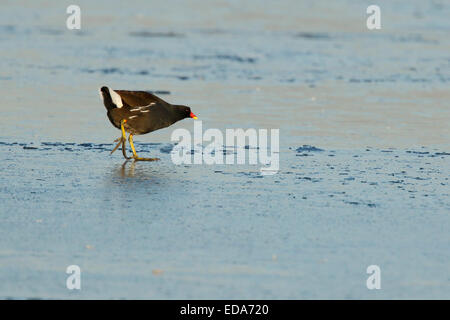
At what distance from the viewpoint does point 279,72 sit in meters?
16.4

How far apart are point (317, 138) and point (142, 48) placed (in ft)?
30.4

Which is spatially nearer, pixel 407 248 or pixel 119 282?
pixel 119 282

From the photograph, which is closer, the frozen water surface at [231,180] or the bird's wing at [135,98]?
the frozen water surface at [231,180]

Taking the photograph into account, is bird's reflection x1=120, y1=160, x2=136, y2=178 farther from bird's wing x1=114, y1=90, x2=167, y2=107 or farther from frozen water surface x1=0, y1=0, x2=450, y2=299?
bird's wing x1=114, y1=90, x2=167, y2=107

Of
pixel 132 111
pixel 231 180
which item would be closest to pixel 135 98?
Answer: pixel 132 111

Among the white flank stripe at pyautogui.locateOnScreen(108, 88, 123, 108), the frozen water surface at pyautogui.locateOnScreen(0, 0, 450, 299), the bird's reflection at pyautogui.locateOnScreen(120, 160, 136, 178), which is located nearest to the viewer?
the frozen water surface at pyautogui.locateOnScreen(0, 0, 450, 299)

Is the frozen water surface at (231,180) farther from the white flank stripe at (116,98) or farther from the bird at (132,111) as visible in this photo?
the white flank stripe at (116,98)

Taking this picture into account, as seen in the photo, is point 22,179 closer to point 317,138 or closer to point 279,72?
point 317,138

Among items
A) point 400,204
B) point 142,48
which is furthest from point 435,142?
point 142,48

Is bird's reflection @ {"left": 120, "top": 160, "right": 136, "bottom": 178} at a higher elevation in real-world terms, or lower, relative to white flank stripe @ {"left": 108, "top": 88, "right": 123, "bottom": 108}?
lower

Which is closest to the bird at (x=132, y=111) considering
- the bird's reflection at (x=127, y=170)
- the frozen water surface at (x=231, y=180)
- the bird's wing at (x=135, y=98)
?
the bird's wing at (x=135, y=98)

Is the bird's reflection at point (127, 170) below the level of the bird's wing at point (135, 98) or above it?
below

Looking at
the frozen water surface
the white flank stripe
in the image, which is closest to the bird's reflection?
the frozen water surface
